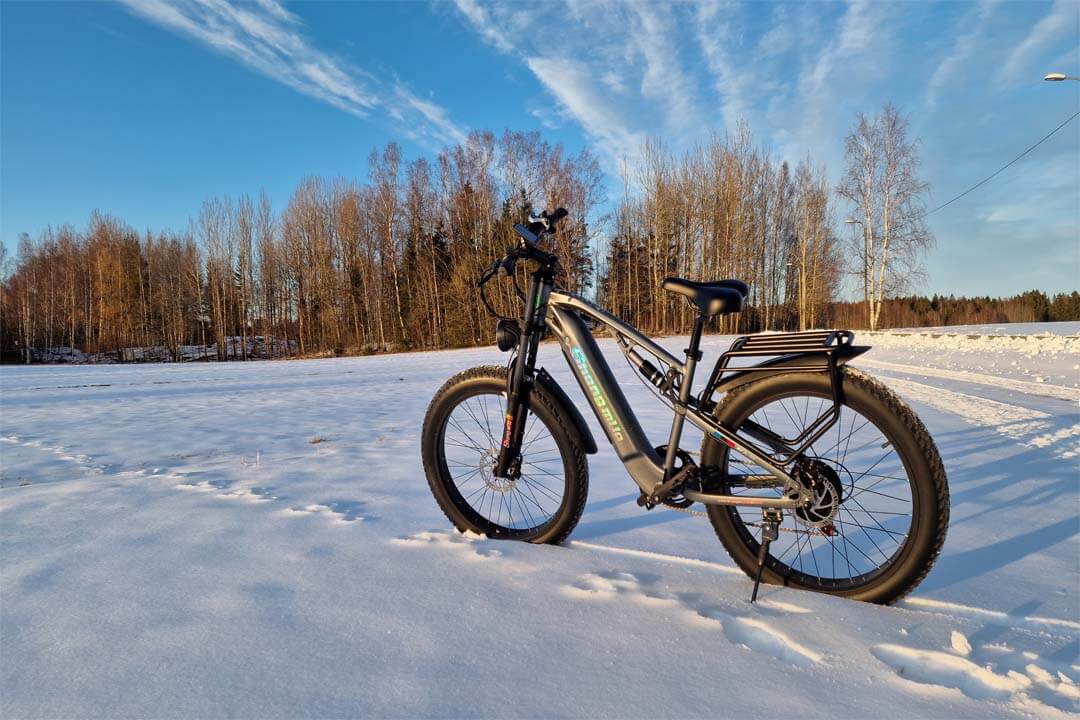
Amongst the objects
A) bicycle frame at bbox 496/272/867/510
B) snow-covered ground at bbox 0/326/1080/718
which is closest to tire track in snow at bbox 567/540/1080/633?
snow-covered ground at bbox 0/326/1080/718

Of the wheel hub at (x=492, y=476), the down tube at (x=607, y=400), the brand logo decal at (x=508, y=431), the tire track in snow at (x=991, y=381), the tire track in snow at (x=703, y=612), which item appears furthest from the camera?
the tire track in snow at (x=991, y=381)

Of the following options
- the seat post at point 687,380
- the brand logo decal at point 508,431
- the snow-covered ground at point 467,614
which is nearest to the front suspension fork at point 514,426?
the brand logo decal at point 508,431

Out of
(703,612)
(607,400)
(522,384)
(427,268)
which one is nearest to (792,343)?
(607,400)

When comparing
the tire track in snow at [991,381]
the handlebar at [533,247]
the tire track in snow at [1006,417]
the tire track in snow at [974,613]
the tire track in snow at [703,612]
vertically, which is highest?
the handlebar at [533,247]

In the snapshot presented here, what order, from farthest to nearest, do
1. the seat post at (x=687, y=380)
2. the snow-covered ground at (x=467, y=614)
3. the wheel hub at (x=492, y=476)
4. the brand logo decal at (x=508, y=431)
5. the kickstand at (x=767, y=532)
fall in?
1. the wheel hub at (x=492, y=476)
2. the brand logo decal at (x=508, y=431)
3. the seat post at (x=687, y=380)
4. the kickstand at (x=767, y=532)
5. the snow-covered ground at (x=467, y=614)

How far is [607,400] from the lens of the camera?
2105mm

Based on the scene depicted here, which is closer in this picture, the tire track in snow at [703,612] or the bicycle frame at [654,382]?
the tire track in snow at [703,612]

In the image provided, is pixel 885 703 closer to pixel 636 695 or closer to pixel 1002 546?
pixel 636 695

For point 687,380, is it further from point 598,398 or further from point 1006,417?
point 1006,417

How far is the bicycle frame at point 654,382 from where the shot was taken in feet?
5.53

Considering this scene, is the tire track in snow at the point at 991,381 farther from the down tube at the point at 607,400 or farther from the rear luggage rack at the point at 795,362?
the down tube at the point at 607,400

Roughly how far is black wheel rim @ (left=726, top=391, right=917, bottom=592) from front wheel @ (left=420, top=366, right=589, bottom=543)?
650 mm

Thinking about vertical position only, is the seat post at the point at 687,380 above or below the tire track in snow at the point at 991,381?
above

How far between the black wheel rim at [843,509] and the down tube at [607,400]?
31 cm
